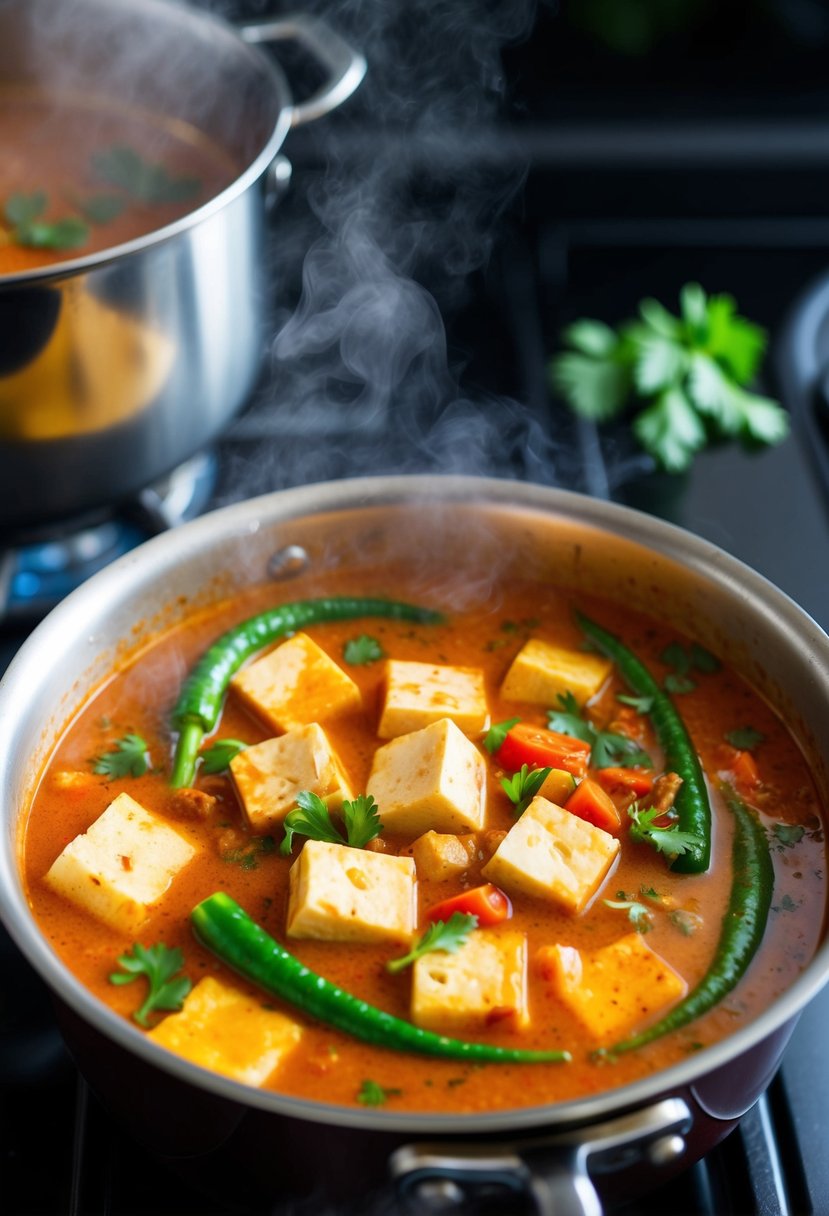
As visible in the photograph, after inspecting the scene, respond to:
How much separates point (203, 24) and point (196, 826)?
183 cm

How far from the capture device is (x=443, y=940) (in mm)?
1943

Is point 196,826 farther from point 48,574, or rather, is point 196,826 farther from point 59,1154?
point 48,574

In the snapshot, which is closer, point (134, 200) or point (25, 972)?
point (25, 972)

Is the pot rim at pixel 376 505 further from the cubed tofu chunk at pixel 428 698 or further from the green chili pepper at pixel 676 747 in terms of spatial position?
the cubed tofu chunk at pixel 428 698

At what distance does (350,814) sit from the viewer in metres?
2.12

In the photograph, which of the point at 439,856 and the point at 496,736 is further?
the point at 496,736

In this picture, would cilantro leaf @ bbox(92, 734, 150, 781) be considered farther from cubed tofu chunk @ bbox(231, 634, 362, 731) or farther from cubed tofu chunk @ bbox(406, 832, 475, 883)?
cubed tofu chunk @ bbox(406, 832, 475, 883)

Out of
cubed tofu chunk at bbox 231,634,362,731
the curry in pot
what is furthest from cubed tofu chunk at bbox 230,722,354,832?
cubed tofu chunk at bbox 231,634,362,731

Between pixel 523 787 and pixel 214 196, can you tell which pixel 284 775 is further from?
pixel 214 196

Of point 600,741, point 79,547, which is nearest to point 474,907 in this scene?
point 600,741

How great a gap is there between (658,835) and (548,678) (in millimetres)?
420

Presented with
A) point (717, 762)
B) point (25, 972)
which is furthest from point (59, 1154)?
point (717, 762)

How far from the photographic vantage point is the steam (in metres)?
3.41

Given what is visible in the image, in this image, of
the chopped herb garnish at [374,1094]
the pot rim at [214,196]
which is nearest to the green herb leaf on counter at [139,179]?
the pot rim at [214,196]
